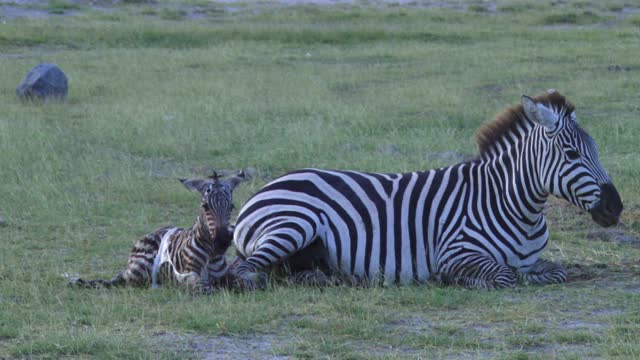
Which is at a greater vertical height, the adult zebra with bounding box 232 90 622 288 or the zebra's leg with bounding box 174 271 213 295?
the adult zebra with bounding box 232 90 622 288

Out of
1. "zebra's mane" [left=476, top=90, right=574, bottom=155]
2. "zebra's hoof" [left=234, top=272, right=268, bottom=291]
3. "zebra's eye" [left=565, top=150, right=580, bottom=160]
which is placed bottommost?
"zebra's hoof" [left=234, top=272, right=268, bottom=291]

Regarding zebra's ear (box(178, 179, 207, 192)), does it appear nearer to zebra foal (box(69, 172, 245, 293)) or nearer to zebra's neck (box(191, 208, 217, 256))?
zebra foal (box(69, 172, 245, 293))

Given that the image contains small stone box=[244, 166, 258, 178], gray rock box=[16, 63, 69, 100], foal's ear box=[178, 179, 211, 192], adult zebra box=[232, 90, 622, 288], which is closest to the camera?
foal's ear box=[178, 179, 211, 192]

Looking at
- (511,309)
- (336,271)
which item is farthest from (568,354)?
(336,271)

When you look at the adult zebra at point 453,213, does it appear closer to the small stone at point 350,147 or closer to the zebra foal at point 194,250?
the zebra foal at point 194,250

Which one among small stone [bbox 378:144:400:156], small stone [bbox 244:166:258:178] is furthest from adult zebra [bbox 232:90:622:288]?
small stone [bbox 378:144:400:156]

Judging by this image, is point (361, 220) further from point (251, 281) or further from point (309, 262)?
point (251, 281)

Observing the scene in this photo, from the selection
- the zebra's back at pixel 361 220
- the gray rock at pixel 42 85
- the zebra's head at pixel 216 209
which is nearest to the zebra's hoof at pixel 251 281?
the zebra's back at pixel 361 220

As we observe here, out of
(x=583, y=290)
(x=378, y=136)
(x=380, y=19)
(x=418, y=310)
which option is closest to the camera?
(x=418, y=310)

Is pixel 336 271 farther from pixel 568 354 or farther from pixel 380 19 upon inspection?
pixel 380 19

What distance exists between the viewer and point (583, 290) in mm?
7297

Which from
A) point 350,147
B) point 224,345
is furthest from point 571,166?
point 350,147

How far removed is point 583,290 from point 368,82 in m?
12.2

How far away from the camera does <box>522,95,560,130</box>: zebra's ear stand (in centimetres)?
745
